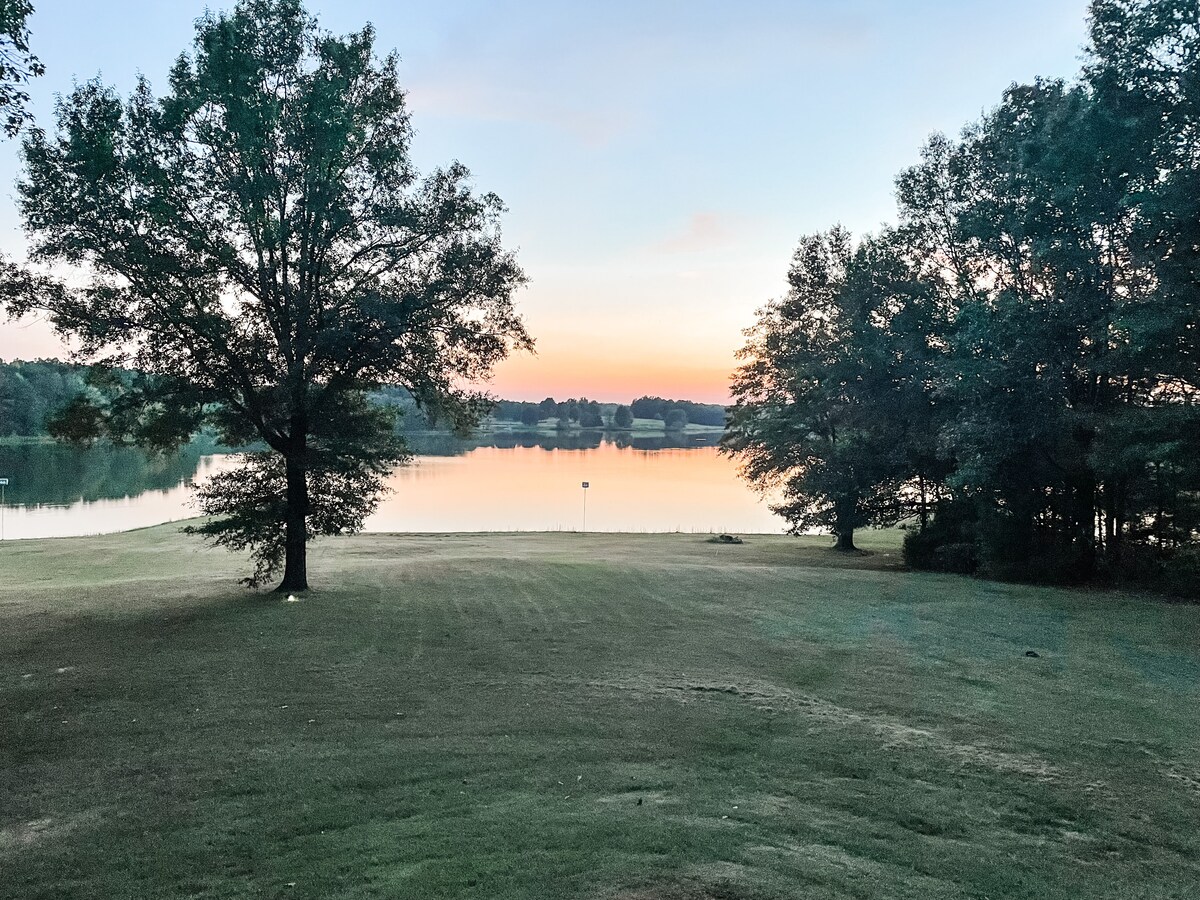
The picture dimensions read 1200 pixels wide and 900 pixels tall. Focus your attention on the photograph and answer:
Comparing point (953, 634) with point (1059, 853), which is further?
point (953, 634)

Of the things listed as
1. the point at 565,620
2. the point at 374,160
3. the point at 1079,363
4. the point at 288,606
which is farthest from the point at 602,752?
the point at 1079,363

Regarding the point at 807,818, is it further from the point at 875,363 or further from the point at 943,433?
the point at 875,363

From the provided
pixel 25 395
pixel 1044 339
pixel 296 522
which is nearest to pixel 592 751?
pixel 296 522

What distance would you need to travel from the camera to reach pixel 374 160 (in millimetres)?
14195

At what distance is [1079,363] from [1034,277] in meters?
4.17

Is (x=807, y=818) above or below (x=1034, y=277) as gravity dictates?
below

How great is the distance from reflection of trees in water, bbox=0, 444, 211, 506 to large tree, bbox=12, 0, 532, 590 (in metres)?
28.1

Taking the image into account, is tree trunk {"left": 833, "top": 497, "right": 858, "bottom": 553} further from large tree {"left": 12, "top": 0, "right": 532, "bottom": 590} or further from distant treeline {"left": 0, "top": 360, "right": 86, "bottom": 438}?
distant treeline {"left": 0, "top": 360, "right": 86, "bottom": 438}

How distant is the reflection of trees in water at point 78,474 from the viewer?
51.0 meters

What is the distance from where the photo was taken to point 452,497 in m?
59.2

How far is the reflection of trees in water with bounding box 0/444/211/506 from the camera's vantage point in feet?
167

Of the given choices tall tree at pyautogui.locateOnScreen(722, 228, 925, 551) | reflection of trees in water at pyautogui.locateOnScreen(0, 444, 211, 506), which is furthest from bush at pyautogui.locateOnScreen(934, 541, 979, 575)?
reflection of trees in water at pyautogui.locateOnScreen(0, 444, 211, 506)


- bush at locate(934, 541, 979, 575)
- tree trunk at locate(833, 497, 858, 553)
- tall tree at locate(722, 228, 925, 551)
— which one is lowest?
bush at locate(934, 541, 979, 575)

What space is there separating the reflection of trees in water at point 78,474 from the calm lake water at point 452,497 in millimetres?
84
